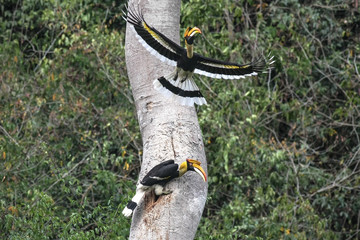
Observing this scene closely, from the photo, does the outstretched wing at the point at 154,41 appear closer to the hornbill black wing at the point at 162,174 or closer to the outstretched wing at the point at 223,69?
the outstretched wing at the point at 223,69

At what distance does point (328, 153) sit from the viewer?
27.3ft

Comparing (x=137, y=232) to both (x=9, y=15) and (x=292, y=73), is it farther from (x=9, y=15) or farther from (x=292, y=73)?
(x=9, y=15)

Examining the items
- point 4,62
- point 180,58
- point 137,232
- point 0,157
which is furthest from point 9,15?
point 137,232

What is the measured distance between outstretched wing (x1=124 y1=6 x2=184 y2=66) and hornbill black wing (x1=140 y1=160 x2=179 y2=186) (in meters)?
0.94

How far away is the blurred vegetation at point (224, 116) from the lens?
22.1 ft

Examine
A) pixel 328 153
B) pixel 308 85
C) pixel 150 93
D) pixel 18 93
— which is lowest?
pixel 328 153

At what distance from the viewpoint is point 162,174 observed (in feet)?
13.8

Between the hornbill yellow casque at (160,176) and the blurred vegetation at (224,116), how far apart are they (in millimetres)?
1920

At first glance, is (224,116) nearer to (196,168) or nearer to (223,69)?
(223,69)

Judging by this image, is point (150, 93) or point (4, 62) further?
point (4, 62)

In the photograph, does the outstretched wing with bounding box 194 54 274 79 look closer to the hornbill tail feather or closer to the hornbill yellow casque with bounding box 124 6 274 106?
the hornbill yellow casque with bounding box 124 6 274 106

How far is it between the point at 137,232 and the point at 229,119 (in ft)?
12.2

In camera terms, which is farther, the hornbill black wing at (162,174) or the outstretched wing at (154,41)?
the outstretched wing at (154,41)

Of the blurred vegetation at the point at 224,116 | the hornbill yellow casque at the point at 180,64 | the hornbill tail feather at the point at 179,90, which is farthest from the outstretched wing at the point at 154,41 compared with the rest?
the blurred vegetation at the point at 224,116
